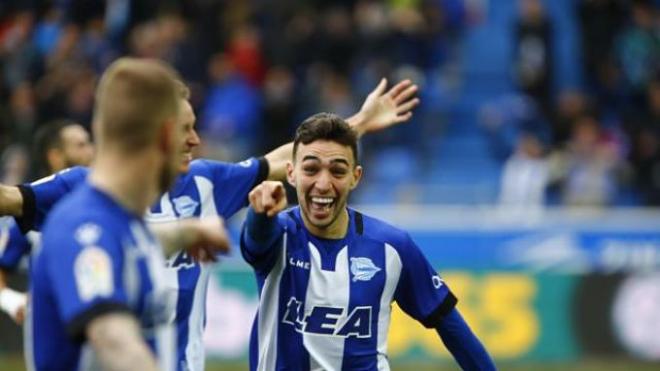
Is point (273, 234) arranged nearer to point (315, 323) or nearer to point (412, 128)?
point (315, 323)

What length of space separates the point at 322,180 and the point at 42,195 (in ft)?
4.90

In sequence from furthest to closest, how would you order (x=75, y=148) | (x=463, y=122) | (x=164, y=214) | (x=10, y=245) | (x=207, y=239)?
1. (x=463, y=122)
2. (x=75, y=148)
3. (x=10, y=245)
4. (x=164, y=214)
5. (x=207, y=239)

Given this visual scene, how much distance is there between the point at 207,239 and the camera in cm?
543

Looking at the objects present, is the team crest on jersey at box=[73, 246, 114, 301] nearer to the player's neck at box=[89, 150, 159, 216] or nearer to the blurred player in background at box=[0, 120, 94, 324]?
the player's neck at box=[89, 150, 159, 216]

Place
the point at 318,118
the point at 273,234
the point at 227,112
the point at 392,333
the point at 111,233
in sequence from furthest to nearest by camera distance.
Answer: the point at 227,112, the point at 392,333, the point at 318,118, the point at 273,234, the point at 111,233

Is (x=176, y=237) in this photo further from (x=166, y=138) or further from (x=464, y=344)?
(x=464, y=344)

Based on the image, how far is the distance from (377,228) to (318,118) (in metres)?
0.62

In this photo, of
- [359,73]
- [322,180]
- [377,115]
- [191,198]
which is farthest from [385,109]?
[359,73]

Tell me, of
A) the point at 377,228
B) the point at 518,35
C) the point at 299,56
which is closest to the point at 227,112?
the point at 299,56

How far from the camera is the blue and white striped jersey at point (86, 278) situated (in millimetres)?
4664

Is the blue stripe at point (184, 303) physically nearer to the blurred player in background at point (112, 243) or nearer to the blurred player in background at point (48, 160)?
the blurred player in background at point (48, 160)

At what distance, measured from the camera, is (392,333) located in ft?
54.1

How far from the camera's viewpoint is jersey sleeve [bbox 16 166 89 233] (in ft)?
24.7

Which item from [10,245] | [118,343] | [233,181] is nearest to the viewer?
[118,343]
